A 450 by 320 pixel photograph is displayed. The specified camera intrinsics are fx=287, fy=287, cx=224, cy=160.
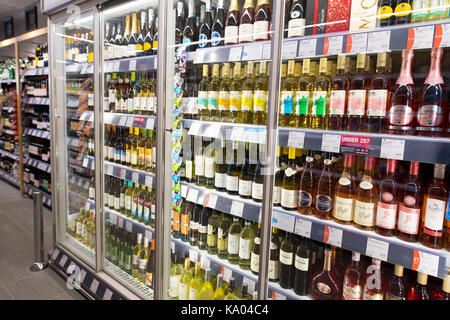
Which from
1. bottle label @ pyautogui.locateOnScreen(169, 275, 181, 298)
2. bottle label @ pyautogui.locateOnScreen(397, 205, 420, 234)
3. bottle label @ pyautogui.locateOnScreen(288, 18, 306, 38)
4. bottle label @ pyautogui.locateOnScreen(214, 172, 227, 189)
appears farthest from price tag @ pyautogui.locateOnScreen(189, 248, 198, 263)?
bottle label @ pyautogui.locateOnScreen(288, 18, 306, 38)

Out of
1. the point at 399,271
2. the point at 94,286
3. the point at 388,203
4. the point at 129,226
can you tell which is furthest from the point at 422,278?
the point at 94,286

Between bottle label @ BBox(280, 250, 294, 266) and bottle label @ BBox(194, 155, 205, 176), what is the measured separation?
70cm

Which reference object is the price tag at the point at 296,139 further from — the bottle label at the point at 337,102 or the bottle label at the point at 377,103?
the bottle label at the point at 377,103

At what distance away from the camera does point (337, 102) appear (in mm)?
1364

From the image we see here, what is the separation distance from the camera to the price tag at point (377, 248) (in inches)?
45.2

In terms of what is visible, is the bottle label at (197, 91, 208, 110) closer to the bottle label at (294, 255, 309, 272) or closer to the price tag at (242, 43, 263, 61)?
the price tag at (242, 43, 263, 61)

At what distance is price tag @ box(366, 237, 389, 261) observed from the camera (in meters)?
1.15

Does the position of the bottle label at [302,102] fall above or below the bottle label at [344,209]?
above

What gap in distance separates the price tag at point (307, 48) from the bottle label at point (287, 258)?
1000 mm

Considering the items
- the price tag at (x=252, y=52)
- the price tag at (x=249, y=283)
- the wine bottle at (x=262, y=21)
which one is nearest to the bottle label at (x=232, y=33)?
the wine bottle at (x=262, y=21)

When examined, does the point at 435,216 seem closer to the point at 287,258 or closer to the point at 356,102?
the point at 356,102

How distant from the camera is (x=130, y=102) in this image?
2.36 metres
